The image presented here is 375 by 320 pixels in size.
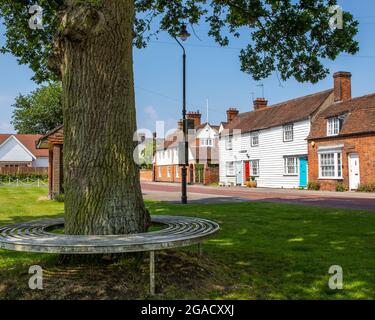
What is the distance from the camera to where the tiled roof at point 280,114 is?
32.6 m

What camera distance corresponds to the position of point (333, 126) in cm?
2938

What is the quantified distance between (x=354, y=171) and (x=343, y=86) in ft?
25.1

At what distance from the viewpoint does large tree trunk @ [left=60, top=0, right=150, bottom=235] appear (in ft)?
18.0

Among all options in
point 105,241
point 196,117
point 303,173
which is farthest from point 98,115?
point 196,117

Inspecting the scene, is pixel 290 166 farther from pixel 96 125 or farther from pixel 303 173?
pixel 96 125

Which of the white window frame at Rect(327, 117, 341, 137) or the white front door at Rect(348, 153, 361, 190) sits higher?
the white window frame at Rect(327, 117, 341, 137)

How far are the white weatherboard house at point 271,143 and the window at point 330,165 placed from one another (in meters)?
2.10

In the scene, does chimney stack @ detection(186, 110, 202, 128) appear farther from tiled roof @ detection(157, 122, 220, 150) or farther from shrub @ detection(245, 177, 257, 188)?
shrub @ detection(245, 177, 257, 188)

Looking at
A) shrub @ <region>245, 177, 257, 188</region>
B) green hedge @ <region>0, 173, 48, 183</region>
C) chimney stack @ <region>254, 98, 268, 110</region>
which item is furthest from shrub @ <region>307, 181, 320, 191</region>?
green hedge @ <region>0, 173, 48, 183</region>

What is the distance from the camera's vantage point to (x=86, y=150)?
5.49 metres

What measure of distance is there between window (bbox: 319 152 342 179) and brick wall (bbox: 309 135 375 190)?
0.36 metres

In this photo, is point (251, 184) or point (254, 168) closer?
point (251, 184)

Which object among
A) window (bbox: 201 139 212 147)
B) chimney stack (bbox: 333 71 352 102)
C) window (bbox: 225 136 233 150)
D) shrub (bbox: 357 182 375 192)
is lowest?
shrub (bbox: 357 182 375 192)

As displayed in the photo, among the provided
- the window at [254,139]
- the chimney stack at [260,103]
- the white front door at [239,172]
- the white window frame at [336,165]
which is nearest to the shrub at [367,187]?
the white window frame at [336,165]
